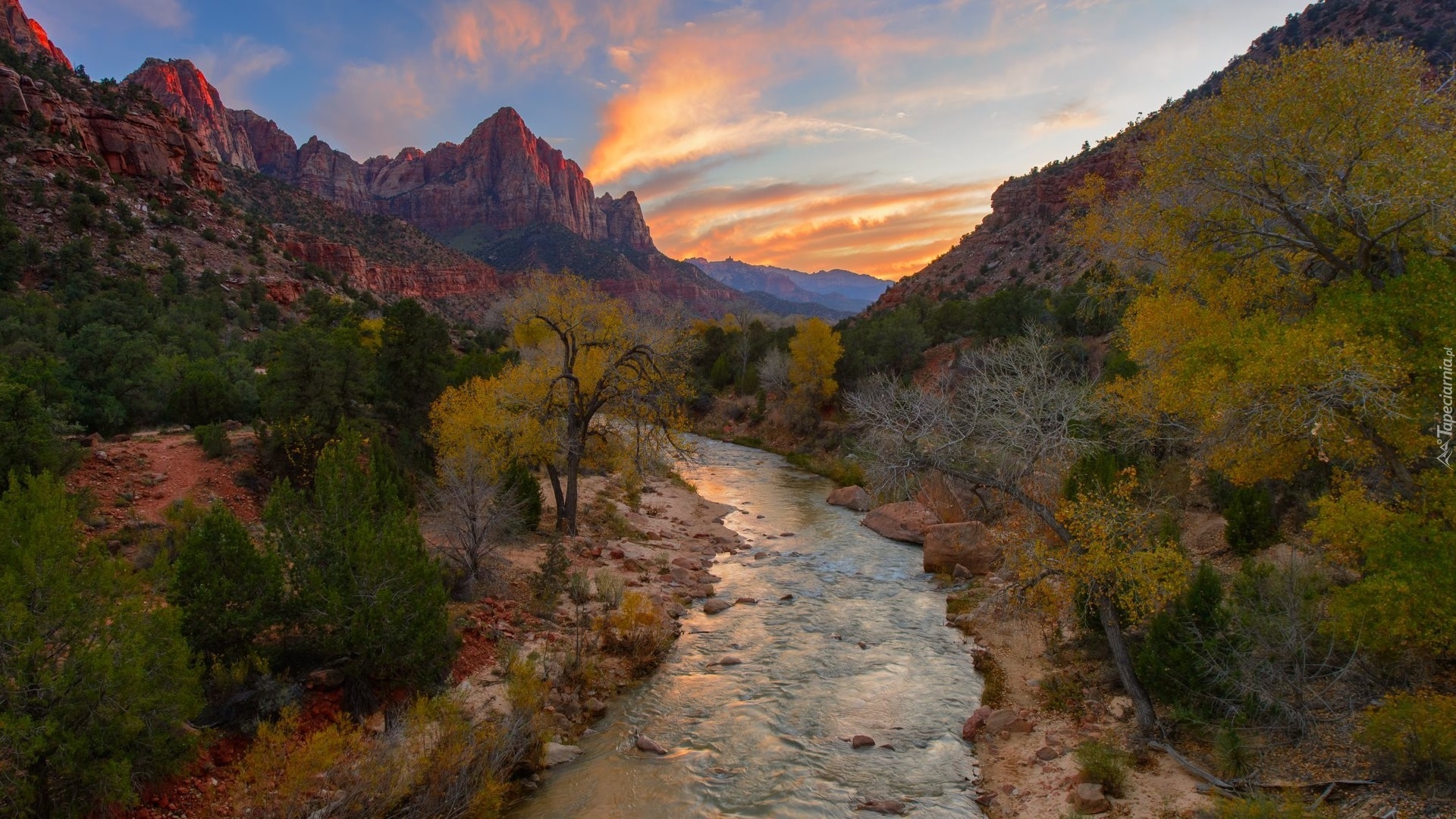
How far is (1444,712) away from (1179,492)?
11.9 metres

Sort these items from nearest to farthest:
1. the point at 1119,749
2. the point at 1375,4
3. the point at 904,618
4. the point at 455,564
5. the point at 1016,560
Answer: the point at 1119,749 < the point at 1016,560 < the point at 455,564 < the point at 904,618 < the point at 1375,4

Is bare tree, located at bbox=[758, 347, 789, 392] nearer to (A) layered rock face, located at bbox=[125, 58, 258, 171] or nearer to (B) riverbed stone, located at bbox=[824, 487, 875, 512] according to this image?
(B) riverbed stone, located at bbox=[824, 487, 875, 512]

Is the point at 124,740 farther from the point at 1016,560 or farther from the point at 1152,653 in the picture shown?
the point at 1152,653

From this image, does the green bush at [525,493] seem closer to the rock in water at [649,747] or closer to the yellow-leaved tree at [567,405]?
the yellow-leaved tree at [567,405]

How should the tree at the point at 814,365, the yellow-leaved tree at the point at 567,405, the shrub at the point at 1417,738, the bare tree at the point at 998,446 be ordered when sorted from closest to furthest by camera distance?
the shrub at the point at 1417,738 → the bare tree at the point at 998,446 → the yellow-leaved tree at the point at 567,405 → the tree at the point at 814,365

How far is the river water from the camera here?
8.47m

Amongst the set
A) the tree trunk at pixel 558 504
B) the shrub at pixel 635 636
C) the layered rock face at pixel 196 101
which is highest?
the layered rock face at pixel 196 101

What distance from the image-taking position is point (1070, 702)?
1034 centimetres

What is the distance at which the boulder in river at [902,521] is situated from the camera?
70.3 feet

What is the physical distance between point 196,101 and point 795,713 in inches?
6763

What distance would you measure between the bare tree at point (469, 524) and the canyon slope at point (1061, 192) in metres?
32.7

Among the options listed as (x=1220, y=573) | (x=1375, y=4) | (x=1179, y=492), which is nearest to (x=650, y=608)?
(x=1220, y=573)

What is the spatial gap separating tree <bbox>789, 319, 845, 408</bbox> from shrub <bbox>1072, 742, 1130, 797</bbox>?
32592 millimetres

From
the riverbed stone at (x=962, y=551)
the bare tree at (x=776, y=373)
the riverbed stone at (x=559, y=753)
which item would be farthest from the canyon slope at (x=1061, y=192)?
the riverbed stone at (x=559, y=753)
